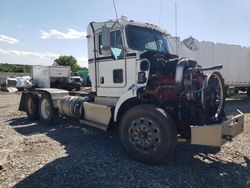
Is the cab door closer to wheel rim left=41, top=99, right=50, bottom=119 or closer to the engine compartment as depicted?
the engine compartment

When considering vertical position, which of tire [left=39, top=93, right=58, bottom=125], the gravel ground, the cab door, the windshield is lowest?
the gravel ground

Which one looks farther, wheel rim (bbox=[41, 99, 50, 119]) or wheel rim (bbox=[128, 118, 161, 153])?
wheel rim (bbox=[41, 99, 50, 119])

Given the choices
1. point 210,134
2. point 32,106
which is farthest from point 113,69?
point 32,106

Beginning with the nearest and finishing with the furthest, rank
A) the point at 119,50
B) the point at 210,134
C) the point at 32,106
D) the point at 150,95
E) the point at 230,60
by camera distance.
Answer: the point at 210,134, the point at 150,95, the point at 119,50, the point at 32,106, the point at 230,60

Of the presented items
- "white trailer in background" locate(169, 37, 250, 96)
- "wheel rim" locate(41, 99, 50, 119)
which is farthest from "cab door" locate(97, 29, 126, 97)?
"white trailer in background" locate(169, 37, 250, 96)

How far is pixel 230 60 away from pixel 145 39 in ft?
43.6

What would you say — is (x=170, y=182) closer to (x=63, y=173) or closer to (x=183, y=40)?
(x=63, y=173)

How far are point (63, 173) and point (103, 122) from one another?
2.00 metres

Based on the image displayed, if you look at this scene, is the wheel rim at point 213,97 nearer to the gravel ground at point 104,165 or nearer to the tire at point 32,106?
the gravel ground at point 104,165

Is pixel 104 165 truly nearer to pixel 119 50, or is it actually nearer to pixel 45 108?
pixel 119 50

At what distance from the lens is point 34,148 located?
640 centimetres

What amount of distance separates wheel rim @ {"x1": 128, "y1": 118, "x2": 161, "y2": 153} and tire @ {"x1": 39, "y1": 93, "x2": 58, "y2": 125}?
460 centimetres

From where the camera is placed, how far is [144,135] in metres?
5.20

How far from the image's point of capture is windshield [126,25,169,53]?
Answer: 6273mm
